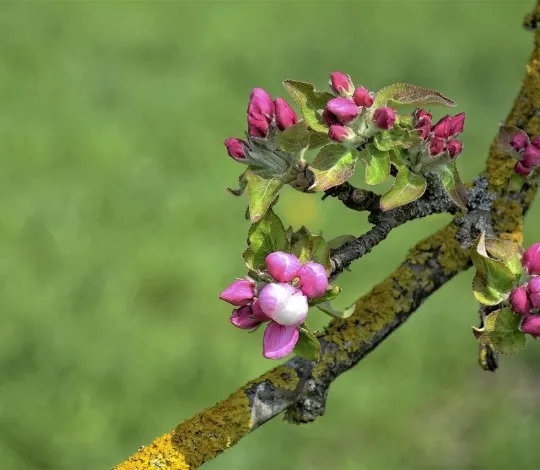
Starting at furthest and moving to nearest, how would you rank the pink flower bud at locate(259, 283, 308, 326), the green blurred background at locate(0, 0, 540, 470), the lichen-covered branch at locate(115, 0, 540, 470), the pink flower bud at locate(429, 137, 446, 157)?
the green blurred background at locate(0, 0, 540, 470)
the lichen-covered branch at locate(115, 0, 540, 470)
the pink flower bud at locate(429, 137, 446, 157)
the pink flower bud at locate(259, 283, 308, 326)

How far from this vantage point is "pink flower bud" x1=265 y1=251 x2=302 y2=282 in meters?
0.72

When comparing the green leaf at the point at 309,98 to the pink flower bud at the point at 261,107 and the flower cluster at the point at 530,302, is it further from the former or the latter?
the flower cluster at the point at 530,302

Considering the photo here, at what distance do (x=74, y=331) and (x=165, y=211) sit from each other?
696 millimetres

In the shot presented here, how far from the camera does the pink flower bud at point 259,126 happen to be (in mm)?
775

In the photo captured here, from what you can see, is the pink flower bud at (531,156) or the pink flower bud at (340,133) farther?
the pink flower bud at (531,156)

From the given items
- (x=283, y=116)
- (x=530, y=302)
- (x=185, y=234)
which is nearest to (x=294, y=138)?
(x=283, y=116)

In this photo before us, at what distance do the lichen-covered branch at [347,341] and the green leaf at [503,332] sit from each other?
0.20m

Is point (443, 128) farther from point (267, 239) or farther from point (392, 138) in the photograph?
point (267, 239)

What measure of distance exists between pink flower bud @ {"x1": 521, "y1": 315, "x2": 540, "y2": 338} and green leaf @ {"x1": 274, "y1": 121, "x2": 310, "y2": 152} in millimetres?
225

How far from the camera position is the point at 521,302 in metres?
0.77

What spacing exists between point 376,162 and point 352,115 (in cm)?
5

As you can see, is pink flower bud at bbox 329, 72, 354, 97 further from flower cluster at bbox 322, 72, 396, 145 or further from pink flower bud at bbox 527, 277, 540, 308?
pink flower bud at bbox 527, 277, 540, 308

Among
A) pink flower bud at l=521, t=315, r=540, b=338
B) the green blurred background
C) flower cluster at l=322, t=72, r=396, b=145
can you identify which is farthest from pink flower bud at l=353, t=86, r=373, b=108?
the green blurred background

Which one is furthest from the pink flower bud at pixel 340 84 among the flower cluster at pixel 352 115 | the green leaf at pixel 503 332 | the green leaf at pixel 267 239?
the green leaf at pixel 503 332
